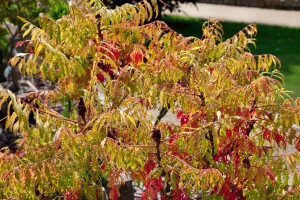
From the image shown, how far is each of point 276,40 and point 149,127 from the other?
13.0 meters

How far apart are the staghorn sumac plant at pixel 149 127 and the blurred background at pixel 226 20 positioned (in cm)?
556

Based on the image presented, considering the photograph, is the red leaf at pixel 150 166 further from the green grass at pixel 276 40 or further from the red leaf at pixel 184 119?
the green grass at pixel 276 40

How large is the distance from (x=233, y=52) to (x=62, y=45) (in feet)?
5.06

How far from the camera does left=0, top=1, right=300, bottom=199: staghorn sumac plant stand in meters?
4.50

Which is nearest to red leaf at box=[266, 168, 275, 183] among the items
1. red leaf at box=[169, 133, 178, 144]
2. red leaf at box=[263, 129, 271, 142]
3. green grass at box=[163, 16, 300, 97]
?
red leaf at box=[263, 129, 271, 142]

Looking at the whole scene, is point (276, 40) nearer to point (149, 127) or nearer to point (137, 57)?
point (137, 57)

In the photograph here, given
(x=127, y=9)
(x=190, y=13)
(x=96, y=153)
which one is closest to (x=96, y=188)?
(x=96, y=153)

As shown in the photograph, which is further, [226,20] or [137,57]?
[226,20]

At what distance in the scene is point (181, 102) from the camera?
488 cm

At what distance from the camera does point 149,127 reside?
4625 mm

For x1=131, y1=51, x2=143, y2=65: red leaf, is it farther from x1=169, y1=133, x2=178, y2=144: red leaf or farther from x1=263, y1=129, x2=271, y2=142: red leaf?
x1=263, y1=129, x2=271, y2=142: red leaf

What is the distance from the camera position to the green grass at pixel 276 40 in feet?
45.2

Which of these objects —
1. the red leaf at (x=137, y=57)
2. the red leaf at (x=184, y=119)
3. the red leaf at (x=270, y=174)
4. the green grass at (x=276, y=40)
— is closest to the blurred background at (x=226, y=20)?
the green grass at (x=276, y=40)

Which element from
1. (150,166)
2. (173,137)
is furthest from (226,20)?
(150,166)
